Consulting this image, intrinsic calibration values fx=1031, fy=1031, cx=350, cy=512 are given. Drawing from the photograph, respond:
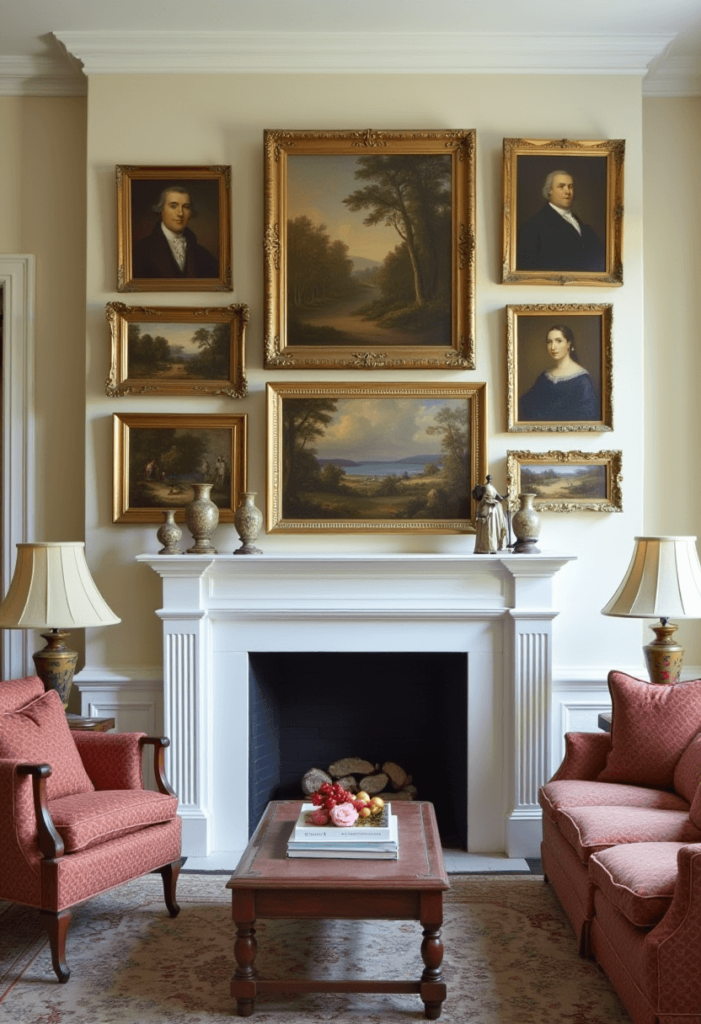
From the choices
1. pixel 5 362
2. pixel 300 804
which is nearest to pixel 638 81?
pixel 5 362

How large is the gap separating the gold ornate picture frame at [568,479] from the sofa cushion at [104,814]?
2.25 metres

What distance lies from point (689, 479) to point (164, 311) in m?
2.82

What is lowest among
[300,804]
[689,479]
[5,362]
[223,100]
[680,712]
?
[300,804]

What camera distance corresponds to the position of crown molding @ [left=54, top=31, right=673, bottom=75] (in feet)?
16.6

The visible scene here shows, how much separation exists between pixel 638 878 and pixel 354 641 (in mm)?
2241

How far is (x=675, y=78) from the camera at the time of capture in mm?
5336

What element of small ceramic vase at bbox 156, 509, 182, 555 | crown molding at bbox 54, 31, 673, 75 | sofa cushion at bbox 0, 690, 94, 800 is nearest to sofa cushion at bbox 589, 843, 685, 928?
sofa cushion at bbox 0, 690, 94, 800

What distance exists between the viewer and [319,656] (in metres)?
5.32

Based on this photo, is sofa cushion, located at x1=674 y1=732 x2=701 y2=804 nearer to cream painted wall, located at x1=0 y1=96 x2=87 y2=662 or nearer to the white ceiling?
cream painted wall, located at x1=0 y1=96 x2=87 y2=662

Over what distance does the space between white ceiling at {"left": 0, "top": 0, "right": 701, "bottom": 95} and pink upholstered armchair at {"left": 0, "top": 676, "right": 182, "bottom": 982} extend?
309cm

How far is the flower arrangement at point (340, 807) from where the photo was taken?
3482mm

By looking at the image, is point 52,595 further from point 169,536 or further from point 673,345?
point 673,345

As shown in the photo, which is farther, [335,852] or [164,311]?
[164,311]

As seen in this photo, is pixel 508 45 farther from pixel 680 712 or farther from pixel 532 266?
pixel 680 712
